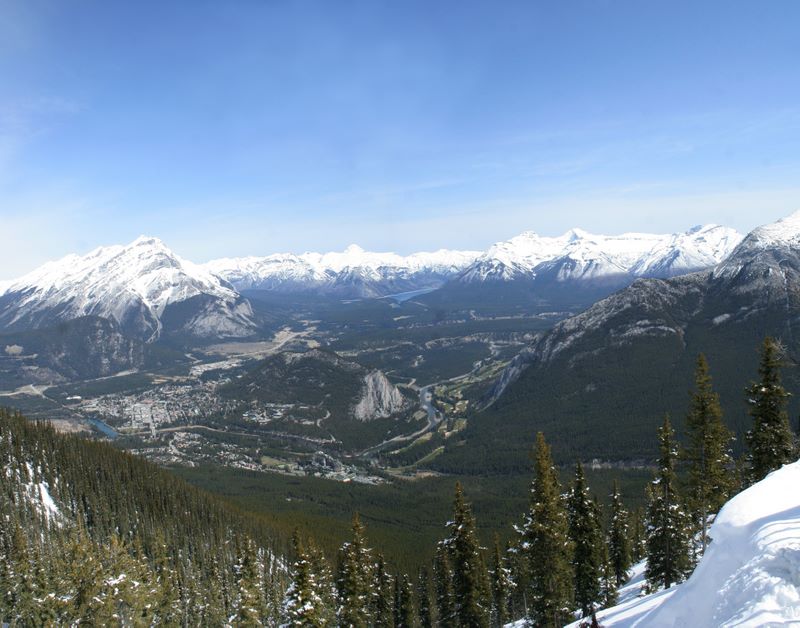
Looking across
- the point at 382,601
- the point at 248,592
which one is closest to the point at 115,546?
the point at 248,592

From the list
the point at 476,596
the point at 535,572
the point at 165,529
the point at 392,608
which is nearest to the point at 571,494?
the point at 535,572

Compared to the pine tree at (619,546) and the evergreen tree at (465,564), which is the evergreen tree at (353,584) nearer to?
the evergreen tree at (465,564)

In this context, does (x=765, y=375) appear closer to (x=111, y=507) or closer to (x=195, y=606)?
(x=195, y=606)

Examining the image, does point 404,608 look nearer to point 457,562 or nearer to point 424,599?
point 424,599

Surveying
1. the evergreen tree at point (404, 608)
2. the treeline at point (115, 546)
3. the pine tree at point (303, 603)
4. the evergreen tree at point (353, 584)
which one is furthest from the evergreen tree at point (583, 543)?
the treeline at point (115, 546)

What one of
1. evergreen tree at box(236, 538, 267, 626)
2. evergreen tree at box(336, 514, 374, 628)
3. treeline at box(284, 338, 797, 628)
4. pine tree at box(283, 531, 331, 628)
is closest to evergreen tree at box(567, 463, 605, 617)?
treeline at box(284, 338, 797, 628)
